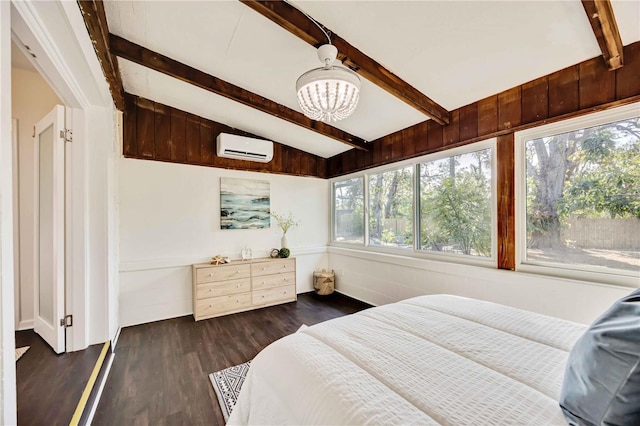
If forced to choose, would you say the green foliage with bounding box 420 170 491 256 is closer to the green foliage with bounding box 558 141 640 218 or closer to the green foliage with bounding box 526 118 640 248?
the green foliage with bounding box 526 118 640 248

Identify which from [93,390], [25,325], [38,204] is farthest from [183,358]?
[38,204]

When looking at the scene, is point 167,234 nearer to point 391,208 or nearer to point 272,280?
point 272,280

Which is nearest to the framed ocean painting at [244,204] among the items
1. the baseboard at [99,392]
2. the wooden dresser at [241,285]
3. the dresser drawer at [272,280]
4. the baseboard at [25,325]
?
the wooden dresser at [241,285]

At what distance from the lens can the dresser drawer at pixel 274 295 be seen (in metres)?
3.65

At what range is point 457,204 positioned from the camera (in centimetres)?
288

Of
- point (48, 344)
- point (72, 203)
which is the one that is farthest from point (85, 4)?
point (48, 344)

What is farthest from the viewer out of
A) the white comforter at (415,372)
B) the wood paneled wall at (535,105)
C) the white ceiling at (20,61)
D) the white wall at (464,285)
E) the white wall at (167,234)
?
the white wall at (167,234)

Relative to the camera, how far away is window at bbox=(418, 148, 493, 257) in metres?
2.64

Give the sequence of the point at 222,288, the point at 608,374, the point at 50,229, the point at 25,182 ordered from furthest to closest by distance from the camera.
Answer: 1. the point at 222,288
2. the point at 25,182
3. the point at 50,229
4. the point at 608,374

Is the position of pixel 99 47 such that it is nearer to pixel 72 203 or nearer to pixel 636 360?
pixel 72 203

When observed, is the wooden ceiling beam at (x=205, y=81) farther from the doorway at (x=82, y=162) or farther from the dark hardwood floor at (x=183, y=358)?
the dark hardwood floor at (x=183, y=358)

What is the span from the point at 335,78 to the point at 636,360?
1728 mm

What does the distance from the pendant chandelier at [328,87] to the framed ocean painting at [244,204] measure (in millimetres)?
2255

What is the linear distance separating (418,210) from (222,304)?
9.09 ft
